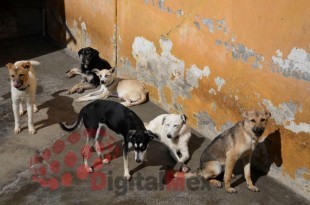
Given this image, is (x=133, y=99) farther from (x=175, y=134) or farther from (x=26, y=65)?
(x=26, y=65)

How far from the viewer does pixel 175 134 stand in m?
6.68

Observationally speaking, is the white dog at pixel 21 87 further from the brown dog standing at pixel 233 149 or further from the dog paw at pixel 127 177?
the brown dog standing at pixel 233 149

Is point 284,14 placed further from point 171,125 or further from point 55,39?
point 55,39

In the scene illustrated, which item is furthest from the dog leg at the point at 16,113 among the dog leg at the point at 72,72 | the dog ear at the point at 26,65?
the dog leg at the point at 72,72

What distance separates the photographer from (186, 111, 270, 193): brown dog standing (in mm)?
5824

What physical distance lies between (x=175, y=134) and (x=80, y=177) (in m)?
1.67

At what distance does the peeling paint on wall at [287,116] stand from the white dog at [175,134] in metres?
1.38

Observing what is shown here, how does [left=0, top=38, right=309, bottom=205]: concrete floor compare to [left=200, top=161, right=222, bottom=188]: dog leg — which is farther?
[left=200, top=161, right=222, bottom=188]: dog leg

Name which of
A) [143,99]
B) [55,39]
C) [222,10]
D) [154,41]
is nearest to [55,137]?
[143,99]

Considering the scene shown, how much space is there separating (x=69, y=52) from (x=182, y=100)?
14.9 ft

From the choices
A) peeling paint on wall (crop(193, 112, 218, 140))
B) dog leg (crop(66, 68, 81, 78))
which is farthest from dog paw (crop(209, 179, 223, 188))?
dog leg (crop(66, 68, 81, 78))

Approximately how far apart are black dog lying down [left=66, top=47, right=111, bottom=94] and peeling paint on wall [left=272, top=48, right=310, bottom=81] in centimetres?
452

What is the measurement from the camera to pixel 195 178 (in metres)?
6.52

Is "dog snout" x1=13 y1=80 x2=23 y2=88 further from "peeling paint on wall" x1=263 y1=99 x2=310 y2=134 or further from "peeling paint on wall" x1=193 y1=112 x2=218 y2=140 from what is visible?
"peeling paint on wall" x1=263 y1=99 x2=310 y2=134
